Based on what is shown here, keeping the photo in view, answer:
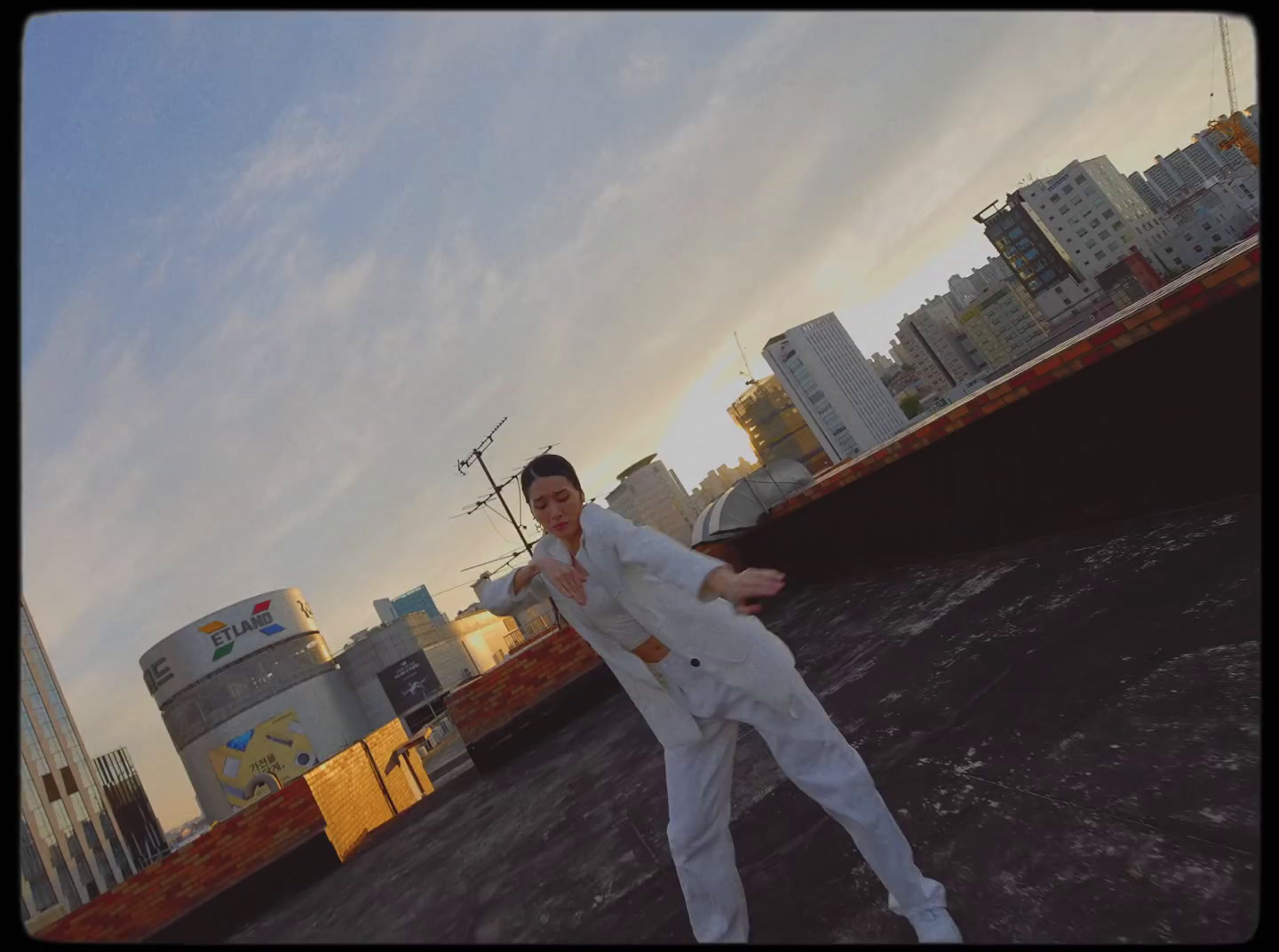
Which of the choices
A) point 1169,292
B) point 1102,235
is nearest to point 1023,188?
point 1102,235

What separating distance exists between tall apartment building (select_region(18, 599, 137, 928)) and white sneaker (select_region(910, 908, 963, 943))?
5302 cm

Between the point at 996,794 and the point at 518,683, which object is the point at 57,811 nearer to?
the point at 518,683

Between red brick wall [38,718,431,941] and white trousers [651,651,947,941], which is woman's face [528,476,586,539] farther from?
red brick wall [38,718,431,941]

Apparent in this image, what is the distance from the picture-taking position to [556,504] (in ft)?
6.84

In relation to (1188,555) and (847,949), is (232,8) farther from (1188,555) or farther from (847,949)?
(1188,555)

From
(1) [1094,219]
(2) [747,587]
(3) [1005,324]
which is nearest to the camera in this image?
(2) [747,587]

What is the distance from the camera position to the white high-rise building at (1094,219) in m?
97.6

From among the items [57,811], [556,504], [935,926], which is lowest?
[935,926]

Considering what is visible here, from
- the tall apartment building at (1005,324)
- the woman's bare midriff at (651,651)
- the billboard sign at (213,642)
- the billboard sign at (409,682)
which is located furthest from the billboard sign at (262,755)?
the tall apartment building at (1005,324)

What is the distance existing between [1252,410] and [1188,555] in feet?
3.57

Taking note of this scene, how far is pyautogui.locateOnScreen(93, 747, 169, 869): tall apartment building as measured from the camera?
49938 millimetres

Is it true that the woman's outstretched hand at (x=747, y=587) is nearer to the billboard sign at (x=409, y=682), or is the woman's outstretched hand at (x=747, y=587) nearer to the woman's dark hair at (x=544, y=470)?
the woman's dark hair at (x=544, y=470)

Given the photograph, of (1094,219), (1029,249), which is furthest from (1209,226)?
(1029,249)

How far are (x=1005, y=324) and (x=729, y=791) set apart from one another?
417 ft
